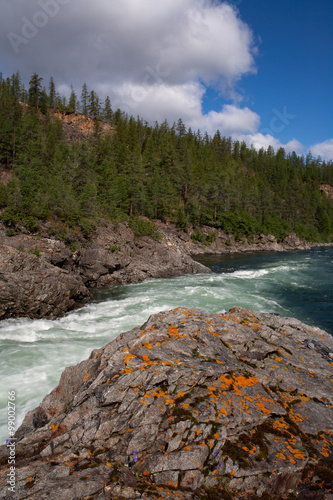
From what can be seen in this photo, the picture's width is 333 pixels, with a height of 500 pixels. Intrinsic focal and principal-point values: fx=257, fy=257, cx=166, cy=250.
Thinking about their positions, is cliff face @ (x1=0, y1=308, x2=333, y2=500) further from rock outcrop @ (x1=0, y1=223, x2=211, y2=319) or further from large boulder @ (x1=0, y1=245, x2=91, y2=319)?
rock outcrop @ (x1=0, y1=223, x2=211, y2=319)

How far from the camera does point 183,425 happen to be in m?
4.59

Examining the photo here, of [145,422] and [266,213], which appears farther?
[266,213]

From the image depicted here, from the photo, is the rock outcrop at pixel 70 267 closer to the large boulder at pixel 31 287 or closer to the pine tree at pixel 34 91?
the large boulder at pixel 31 287

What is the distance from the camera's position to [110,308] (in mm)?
17891

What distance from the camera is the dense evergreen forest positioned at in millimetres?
27141

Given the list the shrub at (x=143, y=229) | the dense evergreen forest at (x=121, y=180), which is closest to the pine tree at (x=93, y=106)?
the dense evergreen forest at (x=121, y=180)

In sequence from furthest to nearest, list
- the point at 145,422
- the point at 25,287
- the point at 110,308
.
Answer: the point at 110,308, the point at 25,287, the point at 145,422

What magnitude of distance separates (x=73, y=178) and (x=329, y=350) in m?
35.3

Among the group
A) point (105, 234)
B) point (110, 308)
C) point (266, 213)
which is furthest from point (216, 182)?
point (110, 308)

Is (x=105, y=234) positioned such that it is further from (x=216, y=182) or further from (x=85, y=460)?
(x=216, y=182)

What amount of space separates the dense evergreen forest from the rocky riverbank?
6.66 ft

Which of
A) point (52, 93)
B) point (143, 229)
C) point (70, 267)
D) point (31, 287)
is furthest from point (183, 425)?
point (52, 93)

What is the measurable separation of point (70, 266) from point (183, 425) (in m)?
20.4

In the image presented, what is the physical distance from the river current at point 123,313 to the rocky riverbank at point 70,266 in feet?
4.13
